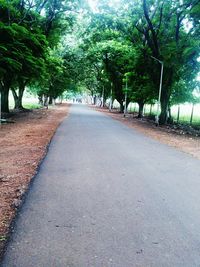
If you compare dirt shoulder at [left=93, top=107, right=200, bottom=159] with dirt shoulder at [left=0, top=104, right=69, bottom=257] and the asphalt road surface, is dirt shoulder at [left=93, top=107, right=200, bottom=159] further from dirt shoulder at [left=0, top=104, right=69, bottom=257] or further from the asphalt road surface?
dirt shoulder at [left=0, top=104, right=69, bottom=257]

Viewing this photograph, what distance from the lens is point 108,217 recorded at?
5.41m

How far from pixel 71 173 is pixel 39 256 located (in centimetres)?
432

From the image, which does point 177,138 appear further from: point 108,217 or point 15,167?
point 108,217

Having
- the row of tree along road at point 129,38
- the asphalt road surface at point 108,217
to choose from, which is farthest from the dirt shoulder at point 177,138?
the row of tree along road at point 129,38

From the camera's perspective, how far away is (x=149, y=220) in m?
5.34

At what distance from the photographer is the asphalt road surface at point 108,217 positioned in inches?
A: 161

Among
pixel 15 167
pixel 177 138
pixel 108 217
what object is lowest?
pixel 177 138

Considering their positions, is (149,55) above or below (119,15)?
below

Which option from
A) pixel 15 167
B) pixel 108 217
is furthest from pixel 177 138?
pixel 108 217

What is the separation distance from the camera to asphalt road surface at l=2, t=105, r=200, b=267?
4.08 metres

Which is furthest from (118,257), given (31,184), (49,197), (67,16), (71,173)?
(67,16)

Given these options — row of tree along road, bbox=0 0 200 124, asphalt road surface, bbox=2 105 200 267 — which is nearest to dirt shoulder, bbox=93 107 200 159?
asphalt road surface, bbox=2 105 200 267

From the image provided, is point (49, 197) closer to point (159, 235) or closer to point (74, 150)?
point (159, 235)

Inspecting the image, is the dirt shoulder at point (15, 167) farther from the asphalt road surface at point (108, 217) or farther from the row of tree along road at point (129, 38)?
the row of tree along road at point (129, 38)
